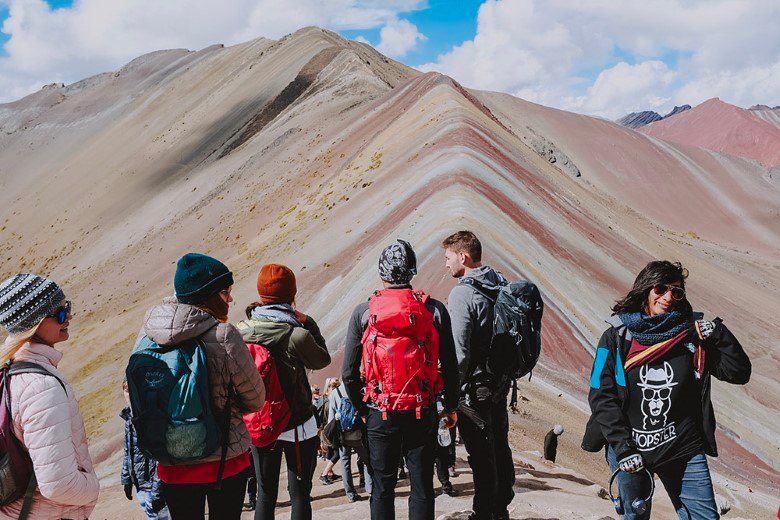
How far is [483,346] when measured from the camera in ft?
14.5

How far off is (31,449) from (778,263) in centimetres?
4273

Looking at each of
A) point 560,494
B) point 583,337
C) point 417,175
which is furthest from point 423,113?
point 560,494

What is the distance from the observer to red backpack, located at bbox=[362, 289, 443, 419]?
3898 mm

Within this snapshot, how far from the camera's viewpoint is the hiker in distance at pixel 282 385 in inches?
163

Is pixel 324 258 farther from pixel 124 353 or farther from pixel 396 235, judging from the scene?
pixel 124 353

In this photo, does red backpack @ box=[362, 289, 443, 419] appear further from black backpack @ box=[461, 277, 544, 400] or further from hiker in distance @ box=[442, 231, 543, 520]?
black backpack @ box=[461, 277, 544, 400]

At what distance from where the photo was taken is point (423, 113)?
85.5 ft

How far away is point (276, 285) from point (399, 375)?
92 cm

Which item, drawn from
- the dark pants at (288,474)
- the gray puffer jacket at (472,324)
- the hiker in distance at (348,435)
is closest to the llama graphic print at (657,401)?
the gray puffer jacket at (472,324)

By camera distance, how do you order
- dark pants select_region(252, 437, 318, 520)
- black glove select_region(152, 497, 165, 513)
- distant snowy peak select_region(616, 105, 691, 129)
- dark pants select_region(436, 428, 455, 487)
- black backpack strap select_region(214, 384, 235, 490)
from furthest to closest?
distant snowy peak select_region(616, 105, 691, 129), dark pants select_region(436, 428, 455, 487), black glove select_region(152, 497, 165, 513), dark pants select_region(252, 437, 318, 520), black backpack strap select_region(214, 384, 235, 490)

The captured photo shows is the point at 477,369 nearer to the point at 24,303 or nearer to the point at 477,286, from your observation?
the point at 477,286

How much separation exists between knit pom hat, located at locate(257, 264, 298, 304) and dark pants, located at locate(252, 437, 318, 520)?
0.87 m

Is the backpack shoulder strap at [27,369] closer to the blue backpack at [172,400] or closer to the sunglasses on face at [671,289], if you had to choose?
the blue backpack at [172,400]

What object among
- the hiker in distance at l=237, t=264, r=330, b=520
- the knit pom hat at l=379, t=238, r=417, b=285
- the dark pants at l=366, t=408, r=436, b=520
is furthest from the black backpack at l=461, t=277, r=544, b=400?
the hiker in distance at l=237, t=264, r=330, b=520
